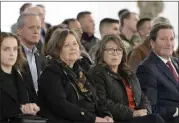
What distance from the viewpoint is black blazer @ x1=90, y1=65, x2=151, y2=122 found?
5.87 meters

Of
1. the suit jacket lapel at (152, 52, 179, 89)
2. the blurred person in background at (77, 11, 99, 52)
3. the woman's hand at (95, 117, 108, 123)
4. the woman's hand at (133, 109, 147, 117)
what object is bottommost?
the woman's hand at (133, 109, 147, 117)

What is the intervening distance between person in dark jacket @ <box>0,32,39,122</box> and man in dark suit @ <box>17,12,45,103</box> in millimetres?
295

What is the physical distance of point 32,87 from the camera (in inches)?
227

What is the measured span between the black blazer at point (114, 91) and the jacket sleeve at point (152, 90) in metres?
0.31

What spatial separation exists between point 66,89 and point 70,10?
7821mm

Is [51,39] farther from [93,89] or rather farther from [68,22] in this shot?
[68,22]

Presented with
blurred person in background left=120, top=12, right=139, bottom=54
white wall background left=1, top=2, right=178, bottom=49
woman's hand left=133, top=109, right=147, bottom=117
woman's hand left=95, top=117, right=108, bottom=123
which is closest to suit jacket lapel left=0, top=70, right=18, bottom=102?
woman's hand left=95, top=117, right=108, bottom=123

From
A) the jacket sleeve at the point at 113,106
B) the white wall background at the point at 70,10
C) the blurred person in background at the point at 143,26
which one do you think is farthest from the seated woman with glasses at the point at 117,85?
the white wall background at the point at 70,10

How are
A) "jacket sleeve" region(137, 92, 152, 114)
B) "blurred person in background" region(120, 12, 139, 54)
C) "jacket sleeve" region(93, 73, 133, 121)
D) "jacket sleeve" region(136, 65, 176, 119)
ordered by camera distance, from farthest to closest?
"blurred person in background" region(120, 12, 139, 54), "jacket sleeve" region(136, 65, 176, 119), "jacket sleeve" region(137, 92, 152, 114), "jacket sleeve" region(93, 73, 133, 121)

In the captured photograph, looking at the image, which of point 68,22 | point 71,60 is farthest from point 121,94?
point 68,22

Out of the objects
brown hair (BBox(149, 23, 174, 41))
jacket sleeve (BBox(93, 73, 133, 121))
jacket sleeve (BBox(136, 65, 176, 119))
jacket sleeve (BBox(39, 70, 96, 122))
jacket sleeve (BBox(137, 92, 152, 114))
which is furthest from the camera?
brown hair (BBox(149, 23, 174, 41))

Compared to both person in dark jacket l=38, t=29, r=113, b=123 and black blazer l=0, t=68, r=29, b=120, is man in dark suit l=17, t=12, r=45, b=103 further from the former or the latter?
black blazer l=0, t=68, r=29, b=120

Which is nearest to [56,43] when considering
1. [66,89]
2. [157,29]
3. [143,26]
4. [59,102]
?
[66,89]

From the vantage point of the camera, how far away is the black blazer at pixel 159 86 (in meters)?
6.43
